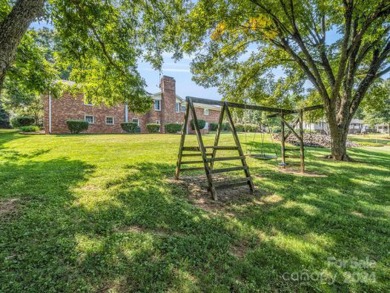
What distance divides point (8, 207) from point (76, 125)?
18142 mm

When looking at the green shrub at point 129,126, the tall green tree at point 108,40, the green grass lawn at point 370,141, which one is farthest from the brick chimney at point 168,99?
the green grass lawn at point 370,141

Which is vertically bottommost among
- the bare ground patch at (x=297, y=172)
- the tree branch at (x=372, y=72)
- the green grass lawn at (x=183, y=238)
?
the green grass lawn at (x=183, y=238)

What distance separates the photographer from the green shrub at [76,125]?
19.8 meters

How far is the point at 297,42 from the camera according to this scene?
8891 millimetres

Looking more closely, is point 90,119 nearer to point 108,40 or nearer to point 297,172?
point 108,40

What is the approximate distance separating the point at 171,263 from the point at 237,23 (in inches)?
314

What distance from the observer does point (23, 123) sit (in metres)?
23.8

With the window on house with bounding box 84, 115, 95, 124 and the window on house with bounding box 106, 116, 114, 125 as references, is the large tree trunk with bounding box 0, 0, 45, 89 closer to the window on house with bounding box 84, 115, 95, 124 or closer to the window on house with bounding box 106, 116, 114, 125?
the window on house with bounding box 84, 115, 95, 124

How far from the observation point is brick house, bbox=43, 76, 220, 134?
65.6 ft

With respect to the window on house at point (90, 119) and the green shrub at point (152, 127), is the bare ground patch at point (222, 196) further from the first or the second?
the green shrub at point (152, 127)

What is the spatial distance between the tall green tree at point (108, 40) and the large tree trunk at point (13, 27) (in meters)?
2.34

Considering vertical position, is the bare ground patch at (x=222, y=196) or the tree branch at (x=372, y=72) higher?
the tree branch at (x=372, y=72)

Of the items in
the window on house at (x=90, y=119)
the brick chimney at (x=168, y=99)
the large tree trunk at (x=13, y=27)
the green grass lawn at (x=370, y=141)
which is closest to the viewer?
the large tree trunk at (x=13, y=27)

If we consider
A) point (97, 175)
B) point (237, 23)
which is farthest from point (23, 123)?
point (237, 23)
